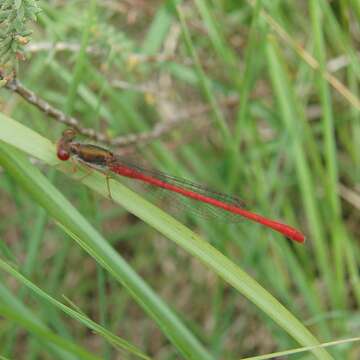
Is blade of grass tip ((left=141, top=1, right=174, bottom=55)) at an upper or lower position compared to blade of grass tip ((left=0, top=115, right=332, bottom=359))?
upper

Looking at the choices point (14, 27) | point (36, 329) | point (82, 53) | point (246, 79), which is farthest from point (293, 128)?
point (36, 329)

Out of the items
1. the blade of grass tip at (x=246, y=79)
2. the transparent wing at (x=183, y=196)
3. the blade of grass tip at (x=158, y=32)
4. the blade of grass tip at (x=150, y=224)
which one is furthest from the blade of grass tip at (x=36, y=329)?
the blade of grass tip at (x=158, y=32)

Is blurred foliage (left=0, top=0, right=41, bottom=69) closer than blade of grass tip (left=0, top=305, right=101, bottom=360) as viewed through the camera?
No

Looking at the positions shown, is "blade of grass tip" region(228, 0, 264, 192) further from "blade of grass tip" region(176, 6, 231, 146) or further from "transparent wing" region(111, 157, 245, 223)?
"transparent wing" region(111, 157, 245, 223)

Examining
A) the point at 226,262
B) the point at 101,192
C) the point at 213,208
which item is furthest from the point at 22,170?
the point at 213,208

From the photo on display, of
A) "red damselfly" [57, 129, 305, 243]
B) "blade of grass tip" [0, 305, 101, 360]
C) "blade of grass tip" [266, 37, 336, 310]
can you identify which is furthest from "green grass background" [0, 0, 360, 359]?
"blade of grass tip" [0, 305, 101, 360]

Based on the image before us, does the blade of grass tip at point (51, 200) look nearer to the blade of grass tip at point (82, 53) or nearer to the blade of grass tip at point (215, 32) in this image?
the blade of grass tip at point (82, 53)

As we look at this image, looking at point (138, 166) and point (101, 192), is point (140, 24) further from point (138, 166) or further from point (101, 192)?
point (101, 192)

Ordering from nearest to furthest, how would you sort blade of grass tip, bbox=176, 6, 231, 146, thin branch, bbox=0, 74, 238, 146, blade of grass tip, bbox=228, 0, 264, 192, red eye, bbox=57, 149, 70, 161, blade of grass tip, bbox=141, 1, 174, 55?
red eye, bbox=57, 149, 70, 161
thin branch, bbox=0, 74, 238, 146
blade of grass tip, bbox=176, 6, 231, 146
blade of grass tip, bbox=228, 0, 264, 192
blade of grass tip, bbox=141, 1, 174, 55
